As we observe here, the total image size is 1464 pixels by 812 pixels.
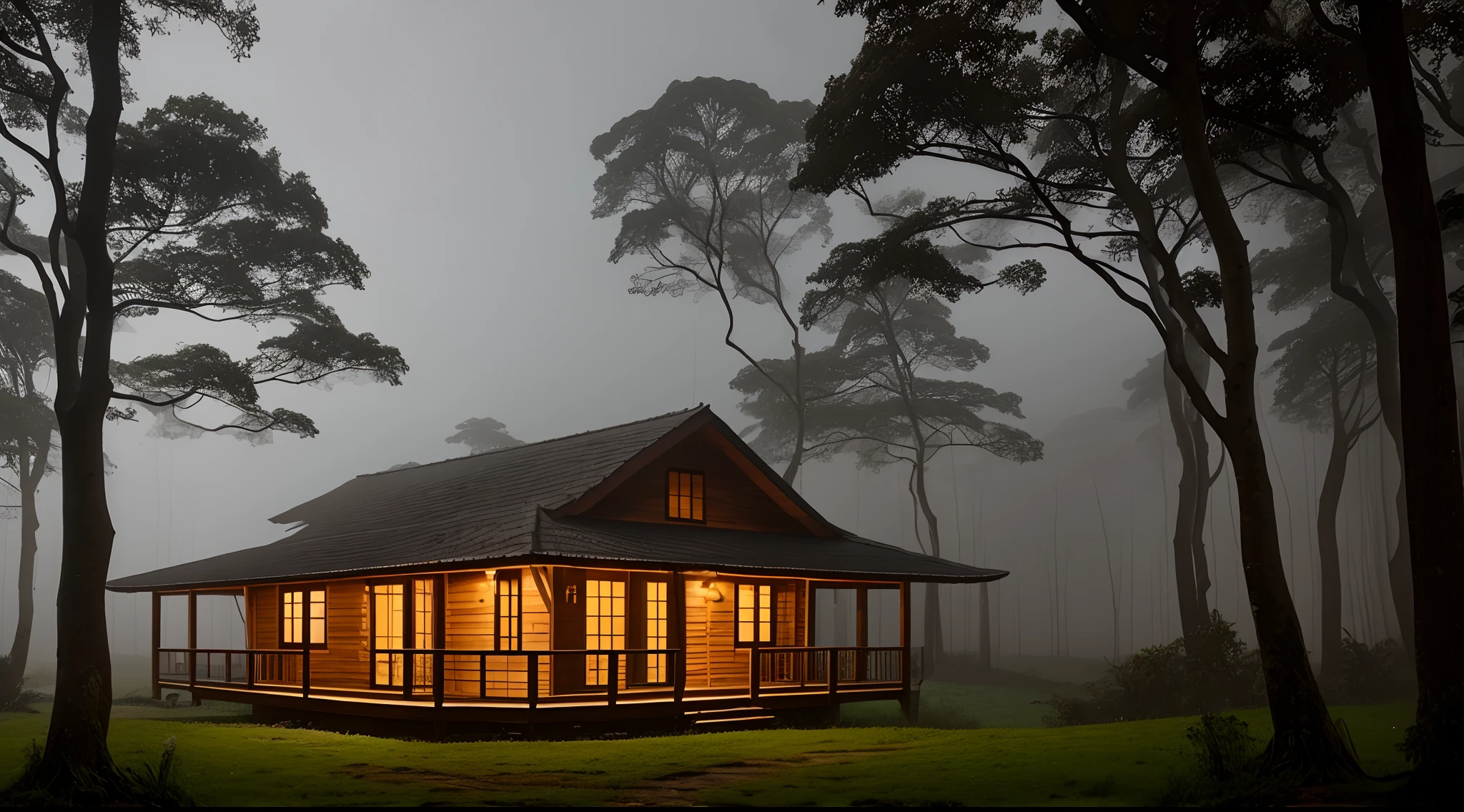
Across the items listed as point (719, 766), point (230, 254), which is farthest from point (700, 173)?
point (719, 766)

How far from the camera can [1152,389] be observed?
169ft

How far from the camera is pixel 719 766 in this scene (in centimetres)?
1392

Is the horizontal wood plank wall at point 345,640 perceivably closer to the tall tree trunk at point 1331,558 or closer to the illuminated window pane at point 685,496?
the illuminated window pane at point 685,496

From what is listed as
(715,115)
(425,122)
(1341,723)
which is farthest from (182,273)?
(425,122)

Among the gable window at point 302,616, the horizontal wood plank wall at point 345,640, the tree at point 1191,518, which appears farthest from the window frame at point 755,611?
the tree at point 1191,518

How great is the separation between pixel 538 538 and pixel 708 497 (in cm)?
628

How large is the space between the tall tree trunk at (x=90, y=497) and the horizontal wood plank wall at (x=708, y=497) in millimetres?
8933

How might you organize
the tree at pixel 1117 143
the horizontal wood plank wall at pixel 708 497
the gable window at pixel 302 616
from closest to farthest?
the tree at pixel 1117 143
the horizontal wood plank wall at pixel 708 497
the gable window at pixel 302 616

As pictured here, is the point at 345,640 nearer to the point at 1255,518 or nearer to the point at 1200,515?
the point at 1255,518

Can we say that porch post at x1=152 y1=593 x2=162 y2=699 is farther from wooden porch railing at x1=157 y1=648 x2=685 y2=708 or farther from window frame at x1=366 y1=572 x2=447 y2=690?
window frame at x1=366 y1=572 x2=447 y2=690

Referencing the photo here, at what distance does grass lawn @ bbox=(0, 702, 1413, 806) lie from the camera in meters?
11.3

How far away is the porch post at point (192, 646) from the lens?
24375mm

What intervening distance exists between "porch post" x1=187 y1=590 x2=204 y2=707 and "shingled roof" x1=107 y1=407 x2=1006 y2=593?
847mm

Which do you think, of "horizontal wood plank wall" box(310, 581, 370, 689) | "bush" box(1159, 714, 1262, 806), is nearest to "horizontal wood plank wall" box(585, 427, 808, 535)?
"horizontal wood plank wall" box(310, 581, 370, 689)
